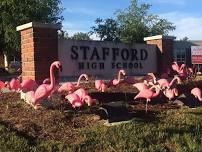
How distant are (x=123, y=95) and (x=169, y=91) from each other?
1534 millimetres

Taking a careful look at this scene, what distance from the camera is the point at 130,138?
775cm

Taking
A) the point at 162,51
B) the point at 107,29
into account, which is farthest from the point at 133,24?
the point at 162,51

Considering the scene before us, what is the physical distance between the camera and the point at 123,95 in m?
11.2

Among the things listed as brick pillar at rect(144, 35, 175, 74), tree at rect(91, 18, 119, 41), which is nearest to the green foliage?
tree at rect(91, 18, 119, 41)

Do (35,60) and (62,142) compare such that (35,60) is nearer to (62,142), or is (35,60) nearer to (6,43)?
(62,142)

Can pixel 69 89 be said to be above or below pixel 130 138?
above

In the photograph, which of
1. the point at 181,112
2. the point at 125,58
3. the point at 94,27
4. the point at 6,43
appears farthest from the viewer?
the point at 6,43

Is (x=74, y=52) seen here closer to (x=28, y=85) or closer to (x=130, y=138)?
(x=28, y=85)

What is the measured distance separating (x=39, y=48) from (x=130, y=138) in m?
3.59

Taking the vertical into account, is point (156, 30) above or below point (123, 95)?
above

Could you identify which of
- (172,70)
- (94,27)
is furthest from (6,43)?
(172,70)

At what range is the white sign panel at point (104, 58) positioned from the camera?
11.0m

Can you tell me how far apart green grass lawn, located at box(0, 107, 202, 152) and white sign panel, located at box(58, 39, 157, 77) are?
277cm

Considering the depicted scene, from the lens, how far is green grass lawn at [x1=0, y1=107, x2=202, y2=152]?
7.40 m
